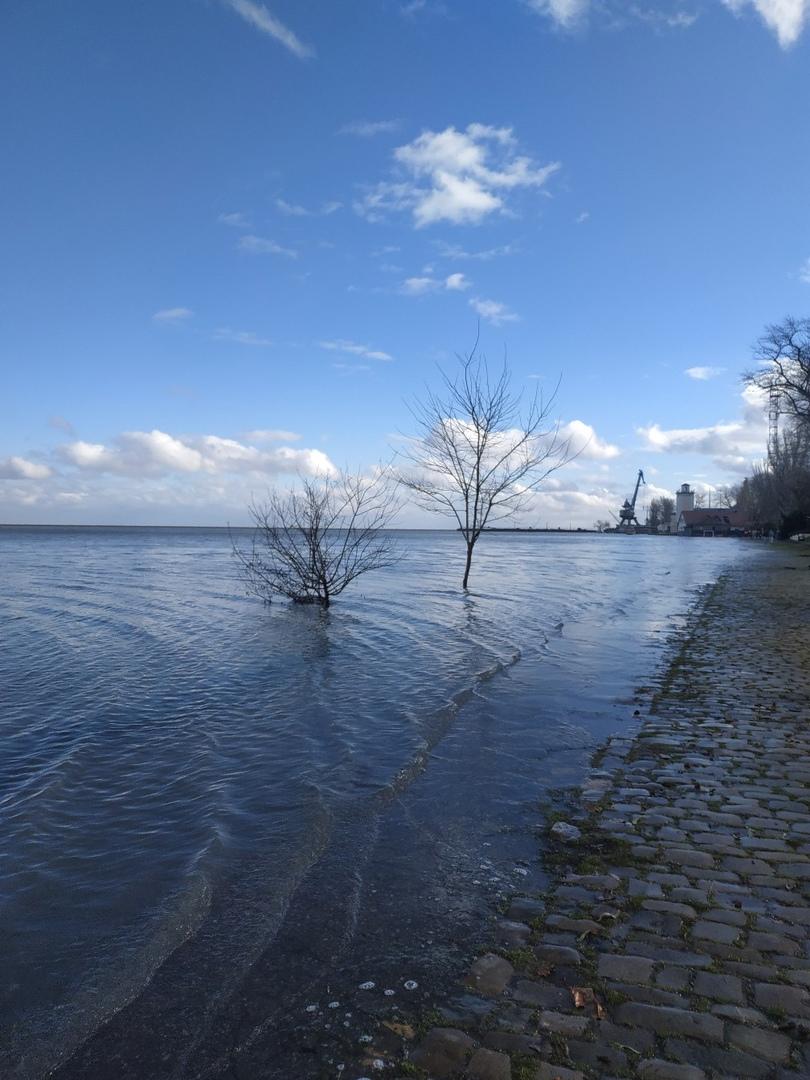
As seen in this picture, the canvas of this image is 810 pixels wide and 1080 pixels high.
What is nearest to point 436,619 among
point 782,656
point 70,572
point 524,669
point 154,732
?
point 524,669

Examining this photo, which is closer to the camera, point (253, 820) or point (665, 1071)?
point (665, 1071)

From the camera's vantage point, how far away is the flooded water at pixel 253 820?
127 inches

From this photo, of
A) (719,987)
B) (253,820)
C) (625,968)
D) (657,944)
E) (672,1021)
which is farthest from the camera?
(253,820)

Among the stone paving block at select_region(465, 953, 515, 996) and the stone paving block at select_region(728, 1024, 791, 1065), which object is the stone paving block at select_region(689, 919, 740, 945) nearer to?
the stone paving block at select_region(728, 1024, 791, 1065)

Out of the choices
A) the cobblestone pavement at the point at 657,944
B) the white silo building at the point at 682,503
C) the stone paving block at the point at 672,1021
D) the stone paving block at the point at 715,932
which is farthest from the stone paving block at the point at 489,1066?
the white silo building at the point at 682,503

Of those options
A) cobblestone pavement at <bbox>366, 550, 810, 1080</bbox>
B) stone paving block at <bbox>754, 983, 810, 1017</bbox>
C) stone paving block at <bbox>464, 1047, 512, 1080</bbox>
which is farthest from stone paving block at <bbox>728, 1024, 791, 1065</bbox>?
stone paving block at <bbox>464, 1047, 512, 1080</bbox>

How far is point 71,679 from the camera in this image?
409 inches

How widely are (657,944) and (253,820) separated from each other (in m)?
3.22

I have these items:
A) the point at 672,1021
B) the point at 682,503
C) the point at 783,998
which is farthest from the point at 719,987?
the point at 682,503

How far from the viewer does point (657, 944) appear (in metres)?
3.33

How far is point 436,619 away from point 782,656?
7788 millimetres

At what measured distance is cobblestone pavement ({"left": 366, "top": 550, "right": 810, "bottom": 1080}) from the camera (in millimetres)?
2635

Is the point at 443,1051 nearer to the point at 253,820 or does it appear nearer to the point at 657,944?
the point at 657,944

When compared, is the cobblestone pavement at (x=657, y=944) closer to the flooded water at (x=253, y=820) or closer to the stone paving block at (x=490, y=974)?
the stone paving block at (x=490, y=974)
